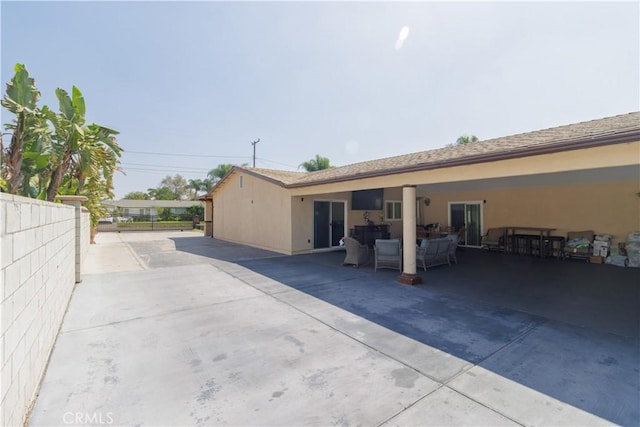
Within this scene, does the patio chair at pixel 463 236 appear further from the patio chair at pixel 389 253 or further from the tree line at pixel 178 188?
the tree line at pixel 178 188

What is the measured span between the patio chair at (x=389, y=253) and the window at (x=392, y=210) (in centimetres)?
702

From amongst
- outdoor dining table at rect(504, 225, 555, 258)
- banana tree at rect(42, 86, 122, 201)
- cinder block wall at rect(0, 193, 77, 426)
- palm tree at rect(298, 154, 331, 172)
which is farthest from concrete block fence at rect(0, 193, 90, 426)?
palm tree at rect(298, 154, 331, 172)

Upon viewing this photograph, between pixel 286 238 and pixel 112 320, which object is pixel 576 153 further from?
pixel 286 238

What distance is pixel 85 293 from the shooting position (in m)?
6.55

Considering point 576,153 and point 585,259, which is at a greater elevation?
point 576,153

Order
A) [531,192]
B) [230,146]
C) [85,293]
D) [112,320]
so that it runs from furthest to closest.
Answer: [230,146], [531,192], [85,293], [112,320]

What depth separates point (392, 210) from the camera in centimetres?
1606

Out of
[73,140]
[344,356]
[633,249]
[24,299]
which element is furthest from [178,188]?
[633,249]

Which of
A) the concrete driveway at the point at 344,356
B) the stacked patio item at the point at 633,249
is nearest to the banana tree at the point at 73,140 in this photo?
the concrete driveway at the point at 344,356

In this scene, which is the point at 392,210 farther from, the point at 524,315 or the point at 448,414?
the point at 448,414

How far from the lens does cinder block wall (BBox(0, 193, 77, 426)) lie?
2121 millimetres

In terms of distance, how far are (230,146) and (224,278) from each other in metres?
31.5

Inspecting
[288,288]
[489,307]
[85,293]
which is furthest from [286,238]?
[489,307]

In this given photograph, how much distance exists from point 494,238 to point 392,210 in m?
5.13
